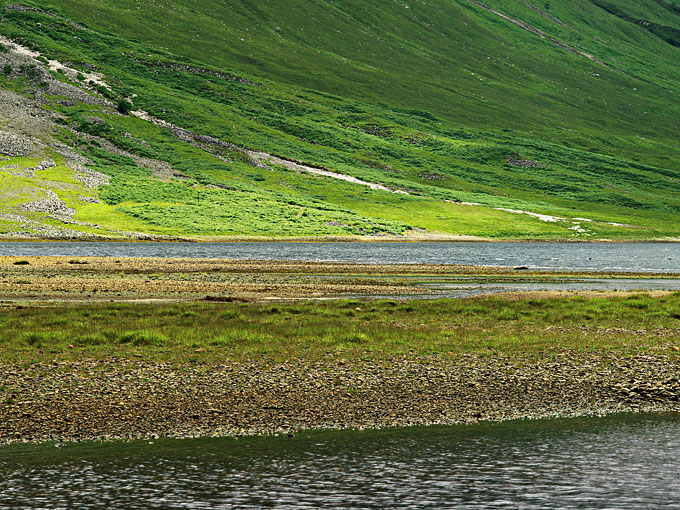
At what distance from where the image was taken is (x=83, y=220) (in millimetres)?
173000

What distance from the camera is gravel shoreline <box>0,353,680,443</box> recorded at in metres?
24.0

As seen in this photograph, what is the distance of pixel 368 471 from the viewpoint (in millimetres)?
20703

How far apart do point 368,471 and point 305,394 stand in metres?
6.79

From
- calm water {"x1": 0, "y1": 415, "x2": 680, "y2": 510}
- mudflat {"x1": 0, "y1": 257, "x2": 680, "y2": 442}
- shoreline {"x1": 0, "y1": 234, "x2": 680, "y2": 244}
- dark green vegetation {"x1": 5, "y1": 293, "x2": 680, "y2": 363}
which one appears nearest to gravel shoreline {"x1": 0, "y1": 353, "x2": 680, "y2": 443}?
mudflat {"x1": 0, "y1": 257, "x2": 680, "y2": 442}

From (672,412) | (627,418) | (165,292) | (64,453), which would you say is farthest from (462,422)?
(165,292)

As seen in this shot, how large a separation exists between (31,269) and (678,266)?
96121mm

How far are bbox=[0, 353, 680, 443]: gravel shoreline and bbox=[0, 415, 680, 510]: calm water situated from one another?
1.14m

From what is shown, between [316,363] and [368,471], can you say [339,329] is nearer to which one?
[316,363]

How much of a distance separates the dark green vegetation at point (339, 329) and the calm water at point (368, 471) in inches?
370

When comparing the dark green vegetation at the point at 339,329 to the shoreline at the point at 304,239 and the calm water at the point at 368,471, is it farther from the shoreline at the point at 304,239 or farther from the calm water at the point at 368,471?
the shoreline at the point at 304,239

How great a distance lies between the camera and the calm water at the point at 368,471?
18547 mm

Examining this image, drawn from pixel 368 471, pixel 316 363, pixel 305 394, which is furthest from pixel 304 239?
pixel 368 471

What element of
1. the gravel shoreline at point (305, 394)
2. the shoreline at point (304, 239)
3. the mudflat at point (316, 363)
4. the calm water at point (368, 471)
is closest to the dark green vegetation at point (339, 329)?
the mudflat at point (316, 363)

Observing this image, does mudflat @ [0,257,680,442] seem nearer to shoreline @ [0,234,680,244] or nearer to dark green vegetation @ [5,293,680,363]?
dark green vegetation @ [5,293,680,363]
